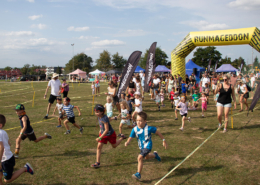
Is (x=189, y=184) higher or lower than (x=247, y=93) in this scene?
lower

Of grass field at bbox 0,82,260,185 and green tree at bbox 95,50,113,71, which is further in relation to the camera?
green tree at bbox 95,50,113,71

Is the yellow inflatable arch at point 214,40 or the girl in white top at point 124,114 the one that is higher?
the yellow inflatable arch at point 214,40

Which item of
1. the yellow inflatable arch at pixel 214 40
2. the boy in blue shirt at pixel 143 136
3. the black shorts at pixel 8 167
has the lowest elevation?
the black shorts at pixel 8 167

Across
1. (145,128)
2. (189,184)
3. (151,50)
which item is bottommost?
(189,184)

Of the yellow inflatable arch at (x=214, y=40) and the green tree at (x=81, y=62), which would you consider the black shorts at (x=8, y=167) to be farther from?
the green tree at (x=81, y=62)

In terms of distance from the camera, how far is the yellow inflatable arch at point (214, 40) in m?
12.4

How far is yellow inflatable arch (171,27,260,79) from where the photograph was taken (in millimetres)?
12352

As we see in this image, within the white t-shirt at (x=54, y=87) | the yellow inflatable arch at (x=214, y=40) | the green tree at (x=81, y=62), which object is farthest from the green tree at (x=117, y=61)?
the white t-shirt at (x=54, y=87)

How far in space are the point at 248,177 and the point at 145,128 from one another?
98.6 inches

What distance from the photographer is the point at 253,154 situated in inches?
224

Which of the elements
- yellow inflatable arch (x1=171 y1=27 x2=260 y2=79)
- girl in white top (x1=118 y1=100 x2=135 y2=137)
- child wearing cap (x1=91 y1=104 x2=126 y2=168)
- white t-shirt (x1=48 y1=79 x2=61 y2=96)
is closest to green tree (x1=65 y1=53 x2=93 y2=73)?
yellow inflatable arch (x1=171 y1=27 x2=260 y2=79)

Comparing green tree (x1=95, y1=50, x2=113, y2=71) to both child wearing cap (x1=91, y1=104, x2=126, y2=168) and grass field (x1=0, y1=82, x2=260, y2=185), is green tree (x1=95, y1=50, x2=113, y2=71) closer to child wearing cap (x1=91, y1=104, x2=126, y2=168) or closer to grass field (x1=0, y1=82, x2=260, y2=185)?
grass field (x1=0, y1=82, x2=260, y2=185)

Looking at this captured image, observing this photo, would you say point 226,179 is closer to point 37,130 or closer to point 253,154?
point 253,154

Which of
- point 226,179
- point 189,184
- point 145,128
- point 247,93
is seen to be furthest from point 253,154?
point 247,93
